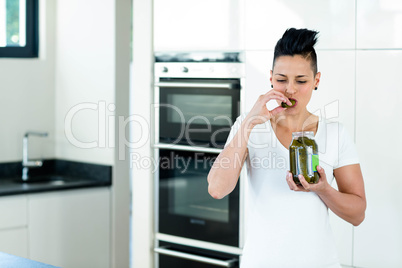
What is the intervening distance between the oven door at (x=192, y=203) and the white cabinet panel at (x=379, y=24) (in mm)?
Result: 985

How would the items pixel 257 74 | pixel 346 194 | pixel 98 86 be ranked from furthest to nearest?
pixel 98 86 < pixel 257 74 < pixel 346 194

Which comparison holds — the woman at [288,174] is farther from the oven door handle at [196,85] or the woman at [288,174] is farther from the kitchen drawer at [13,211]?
the kitchen drawer at [13,211]

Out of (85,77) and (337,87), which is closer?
(337,87)

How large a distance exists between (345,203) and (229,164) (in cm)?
37

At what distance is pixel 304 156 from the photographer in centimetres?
175

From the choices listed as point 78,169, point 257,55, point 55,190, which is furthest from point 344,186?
point 78,169

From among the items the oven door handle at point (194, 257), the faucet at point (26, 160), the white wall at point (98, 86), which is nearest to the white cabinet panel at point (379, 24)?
the oven door handle at point (194, 257)

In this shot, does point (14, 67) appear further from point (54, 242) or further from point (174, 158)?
point (174, 158)

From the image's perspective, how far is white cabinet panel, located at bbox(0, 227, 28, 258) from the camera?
→ 3.46m

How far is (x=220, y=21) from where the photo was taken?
3027mm

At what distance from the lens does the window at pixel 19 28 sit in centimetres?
407

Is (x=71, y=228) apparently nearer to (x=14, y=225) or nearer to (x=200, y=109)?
(x=14, y=225)

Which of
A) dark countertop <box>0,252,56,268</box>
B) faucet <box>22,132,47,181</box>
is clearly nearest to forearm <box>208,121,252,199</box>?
dark countertop <box>0,252,56,268</box>

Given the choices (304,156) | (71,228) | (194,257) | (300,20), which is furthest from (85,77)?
(304,156)
